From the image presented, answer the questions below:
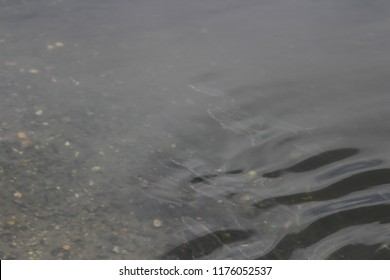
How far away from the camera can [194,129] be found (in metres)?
4.06

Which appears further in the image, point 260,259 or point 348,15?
point 348,15

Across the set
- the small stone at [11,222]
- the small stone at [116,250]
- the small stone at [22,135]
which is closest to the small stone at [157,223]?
the small stone at [116,250]

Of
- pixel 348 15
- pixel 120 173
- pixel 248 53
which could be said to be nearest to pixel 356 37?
pixel 348 15

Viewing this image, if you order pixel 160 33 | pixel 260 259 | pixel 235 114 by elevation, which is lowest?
pixel 260 259

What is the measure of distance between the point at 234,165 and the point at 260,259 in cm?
87

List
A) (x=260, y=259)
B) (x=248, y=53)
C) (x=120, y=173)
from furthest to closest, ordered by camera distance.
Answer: (x=248, y=53) < (x=120, y=173) < (x=260, y=259)

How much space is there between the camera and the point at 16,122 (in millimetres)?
4004

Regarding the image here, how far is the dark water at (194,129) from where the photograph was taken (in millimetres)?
3209

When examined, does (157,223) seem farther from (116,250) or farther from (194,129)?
(194,129)

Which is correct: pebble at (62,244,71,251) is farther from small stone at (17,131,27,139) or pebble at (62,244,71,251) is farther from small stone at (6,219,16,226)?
small stone at (17,131,27,139)

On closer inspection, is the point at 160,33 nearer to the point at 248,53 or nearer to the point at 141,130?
the point at 248,53

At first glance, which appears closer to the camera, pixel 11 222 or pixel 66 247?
pixel 66 247

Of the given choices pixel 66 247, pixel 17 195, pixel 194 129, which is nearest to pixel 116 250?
pixel 66 247

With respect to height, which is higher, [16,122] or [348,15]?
[348,15]
